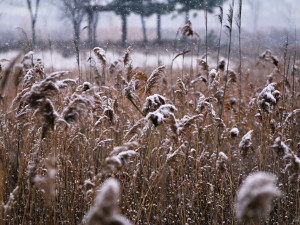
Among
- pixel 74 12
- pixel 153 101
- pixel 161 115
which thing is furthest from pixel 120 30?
pixel 161 115

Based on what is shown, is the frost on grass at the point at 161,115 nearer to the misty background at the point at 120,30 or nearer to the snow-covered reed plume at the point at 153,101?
the snow-covered reed plume at the point at 153,101

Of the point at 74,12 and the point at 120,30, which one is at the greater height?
the point at 74,12

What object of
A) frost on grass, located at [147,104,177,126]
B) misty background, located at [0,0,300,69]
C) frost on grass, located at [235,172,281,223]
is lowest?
frost on grass, located at [147,104,177,126]

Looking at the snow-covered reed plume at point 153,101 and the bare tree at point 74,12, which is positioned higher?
the bare tree at point 74,12

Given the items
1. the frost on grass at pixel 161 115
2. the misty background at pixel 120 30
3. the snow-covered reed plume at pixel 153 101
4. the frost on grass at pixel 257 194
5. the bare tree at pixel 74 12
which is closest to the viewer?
the frost on grass at pixel 257 194

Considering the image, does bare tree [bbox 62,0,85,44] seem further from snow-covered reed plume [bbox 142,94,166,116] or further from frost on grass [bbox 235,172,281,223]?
frost on grass [bbox 235,172,281,223]

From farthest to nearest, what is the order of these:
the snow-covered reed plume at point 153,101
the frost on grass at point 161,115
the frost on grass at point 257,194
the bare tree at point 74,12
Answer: the bare tree at point 74,12, the snow-covered reed plume at point 153,101, the frost on grass at point 161,115, the frost on grass at point 257,194

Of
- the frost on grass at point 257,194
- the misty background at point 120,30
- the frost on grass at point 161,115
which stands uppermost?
the misty background at point 120,30

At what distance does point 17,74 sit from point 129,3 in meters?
10.1

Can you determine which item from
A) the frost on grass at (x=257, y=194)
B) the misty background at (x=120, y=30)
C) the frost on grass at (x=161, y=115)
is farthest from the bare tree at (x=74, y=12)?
the frost on grass at (x=257, y=194)

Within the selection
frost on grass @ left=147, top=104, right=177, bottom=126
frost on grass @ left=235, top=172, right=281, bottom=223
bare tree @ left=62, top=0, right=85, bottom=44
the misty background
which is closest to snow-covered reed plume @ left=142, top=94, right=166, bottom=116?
frost on grass @ left=147, top=104, right=177, bottom=126

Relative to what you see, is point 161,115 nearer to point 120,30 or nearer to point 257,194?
point 257,194

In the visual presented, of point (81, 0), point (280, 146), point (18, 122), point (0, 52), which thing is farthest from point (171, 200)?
point (81, 0)

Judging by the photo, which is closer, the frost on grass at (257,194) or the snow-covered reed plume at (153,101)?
the frost on grass at (257,194)
